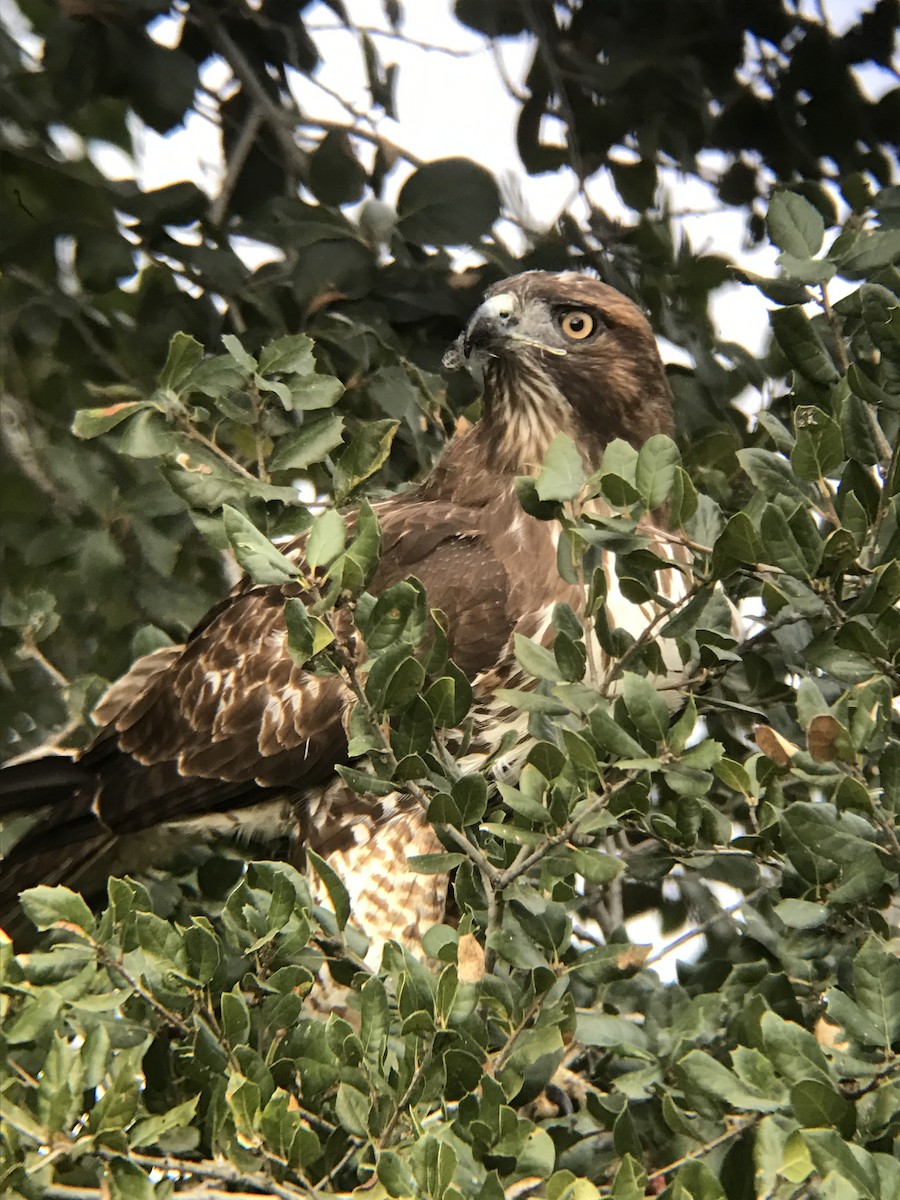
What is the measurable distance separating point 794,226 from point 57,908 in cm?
113

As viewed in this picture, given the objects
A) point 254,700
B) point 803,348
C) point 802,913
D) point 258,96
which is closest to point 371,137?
point 258,96

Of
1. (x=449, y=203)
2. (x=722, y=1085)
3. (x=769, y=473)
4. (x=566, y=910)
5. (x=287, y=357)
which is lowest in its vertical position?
(x=722, y=1085)

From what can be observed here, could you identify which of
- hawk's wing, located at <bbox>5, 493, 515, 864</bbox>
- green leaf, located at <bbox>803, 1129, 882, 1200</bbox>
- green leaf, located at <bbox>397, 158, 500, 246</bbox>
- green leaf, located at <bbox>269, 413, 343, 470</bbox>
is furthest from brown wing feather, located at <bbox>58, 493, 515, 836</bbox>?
green leaf, located at <bbox>803, 1129, 882, 1200</bbox>

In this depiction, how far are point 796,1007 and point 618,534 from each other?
0.54 meters

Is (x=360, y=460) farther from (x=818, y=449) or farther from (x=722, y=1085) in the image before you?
(x=722, y=1085)

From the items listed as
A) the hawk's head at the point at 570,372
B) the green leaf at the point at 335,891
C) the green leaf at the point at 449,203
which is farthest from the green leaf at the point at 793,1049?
the green leaf at the point at 449,203

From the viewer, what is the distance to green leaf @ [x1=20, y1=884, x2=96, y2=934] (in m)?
1.60

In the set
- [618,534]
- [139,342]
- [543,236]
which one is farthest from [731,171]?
[618,534]

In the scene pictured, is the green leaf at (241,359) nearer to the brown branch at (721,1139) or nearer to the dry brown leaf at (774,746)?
the dry brown leaf at (774,746)

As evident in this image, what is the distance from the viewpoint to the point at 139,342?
3340mm

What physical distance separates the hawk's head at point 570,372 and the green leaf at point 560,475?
4.44 ft

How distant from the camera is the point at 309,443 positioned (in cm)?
197

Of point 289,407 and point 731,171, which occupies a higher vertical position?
point 731,171

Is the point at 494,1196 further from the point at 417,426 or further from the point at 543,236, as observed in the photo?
the point at 543,236
